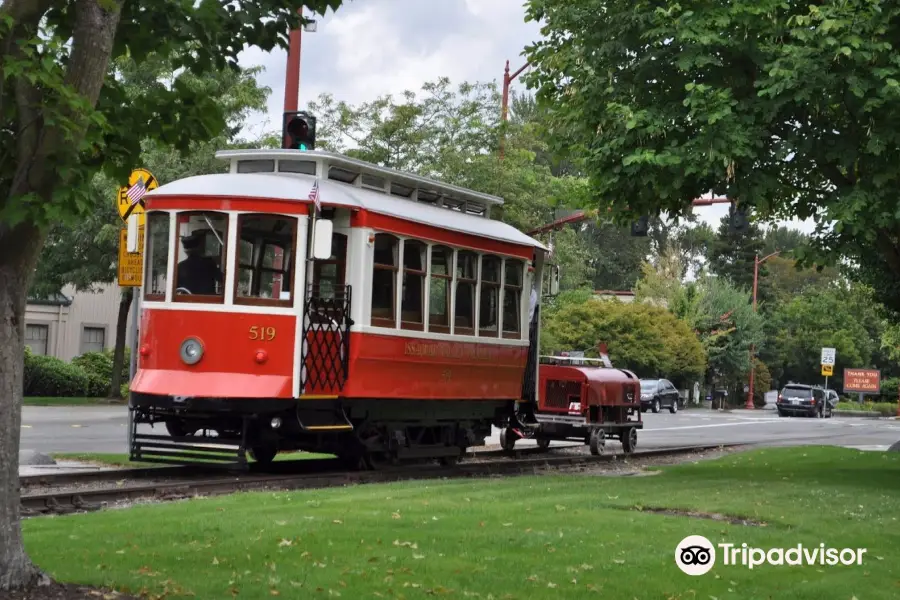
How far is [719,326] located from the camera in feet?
220

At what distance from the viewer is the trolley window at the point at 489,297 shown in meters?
18.3

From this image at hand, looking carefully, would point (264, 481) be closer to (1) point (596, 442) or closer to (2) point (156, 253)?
(2) point (156, 253)

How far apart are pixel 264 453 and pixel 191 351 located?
2743mm

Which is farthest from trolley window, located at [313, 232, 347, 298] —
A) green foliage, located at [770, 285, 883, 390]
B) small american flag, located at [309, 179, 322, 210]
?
green foliage, located at [770, 285, 883, 390]

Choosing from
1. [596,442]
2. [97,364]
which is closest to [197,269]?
[596,442]

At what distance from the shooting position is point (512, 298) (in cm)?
1917

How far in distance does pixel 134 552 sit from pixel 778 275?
10402cm

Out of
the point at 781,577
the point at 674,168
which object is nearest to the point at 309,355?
the point at 674,168

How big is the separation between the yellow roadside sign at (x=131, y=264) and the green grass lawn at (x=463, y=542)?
373cm

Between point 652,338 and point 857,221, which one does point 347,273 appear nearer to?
point 857,221

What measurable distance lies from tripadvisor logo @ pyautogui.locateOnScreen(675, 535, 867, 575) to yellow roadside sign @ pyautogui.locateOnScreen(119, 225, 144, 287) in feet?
26.7

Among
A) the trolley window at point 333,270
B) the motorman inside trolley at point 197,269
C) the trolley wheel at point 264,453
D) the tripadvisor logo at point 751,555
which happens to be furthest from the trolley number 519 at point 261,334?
the tripadvisor logo at point 751,555

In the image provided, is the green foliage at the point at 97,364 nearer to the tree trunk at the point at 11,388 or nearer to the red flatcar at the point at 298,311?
the red flatcar at the point at 298,311

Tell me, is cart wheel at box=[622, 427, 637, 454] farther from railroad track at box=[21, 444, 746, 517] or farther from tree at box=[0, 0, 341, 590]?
tree at box=[0, 0, 341, 590]
